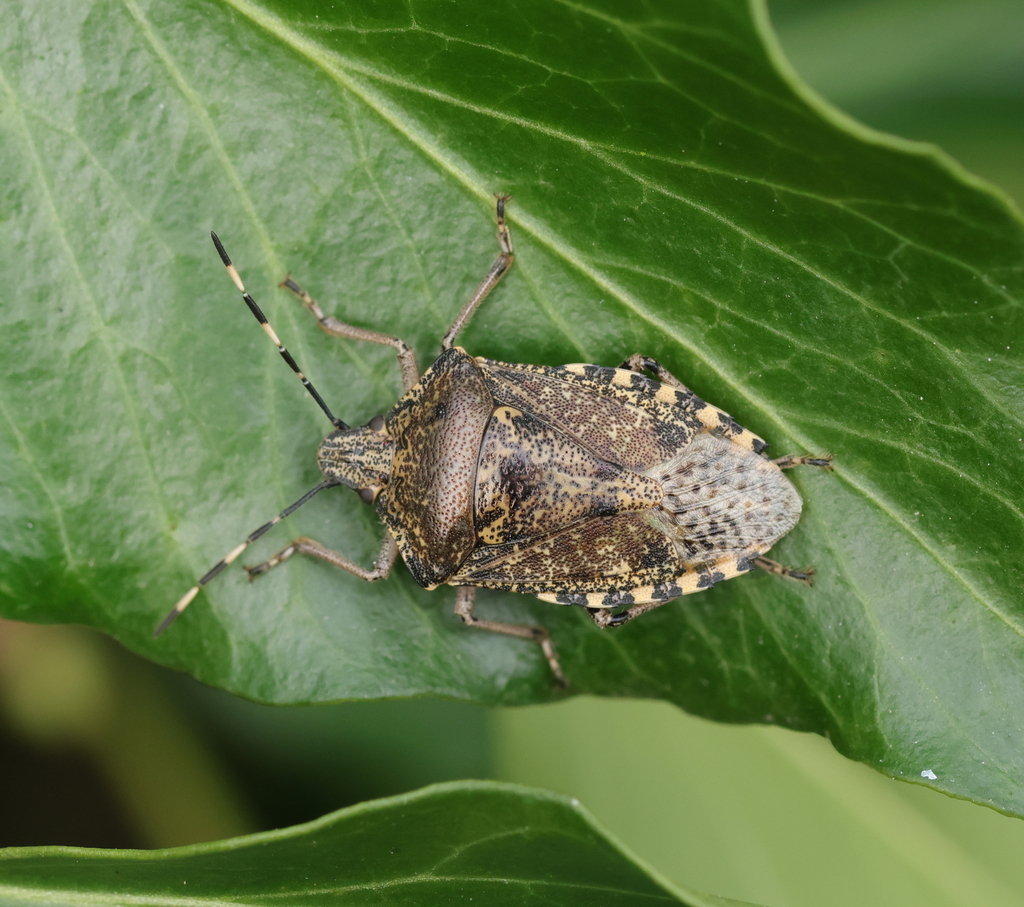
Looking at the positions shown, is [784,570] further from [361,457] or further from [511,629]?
[361,457]

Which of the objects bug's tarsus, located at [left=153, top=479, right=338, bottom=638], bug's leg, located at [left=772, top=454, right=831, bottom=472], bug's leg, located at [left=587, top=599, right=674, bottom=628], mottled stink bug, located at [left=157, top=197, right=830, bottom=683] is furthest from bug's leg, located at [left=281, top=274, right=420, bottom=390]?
bug's leg, located at [left=772, top=454, right=831, bottom=472]

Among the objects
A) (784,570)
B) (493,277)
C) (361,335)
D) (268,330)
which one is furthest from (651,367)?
(268,330)

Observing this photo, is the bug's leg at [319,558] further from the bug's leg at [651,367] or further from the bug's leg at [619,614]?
the bug's leg at [651,367]

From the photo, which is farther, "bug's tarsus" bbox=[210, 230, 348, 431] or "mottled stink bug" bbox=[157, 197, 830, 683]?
"mottled stink bug" bbox=[157, 197, 830, 683]

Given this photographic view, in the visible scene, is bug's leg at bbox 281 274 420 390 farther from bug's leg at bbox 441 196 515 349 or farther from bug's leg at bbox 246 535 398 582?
bug's leg at bbox 246 535 398 582

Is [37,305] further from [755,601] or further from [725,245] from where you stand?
[755,601]
